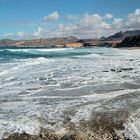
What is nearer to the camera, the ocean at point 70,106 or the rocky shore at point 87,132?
the rocky shore at point 87,132

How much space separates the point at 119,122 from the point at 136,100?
3771 millimetres

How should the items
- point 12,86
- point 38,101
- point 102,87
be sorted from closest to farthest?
1. point 38,101
2. point 102,87
3. point 12,86

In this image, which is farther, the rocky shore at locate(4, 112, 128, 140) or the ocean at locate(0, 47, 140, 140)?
the ocean at locate(0, 47, 140, 140)

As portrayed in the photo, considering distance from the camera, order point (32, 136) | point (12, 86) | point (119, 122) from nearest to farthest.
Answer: point (32, 136) → point (119, 122) → point (12, 86)

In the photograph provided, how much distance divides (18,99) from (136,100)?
19.3 feet

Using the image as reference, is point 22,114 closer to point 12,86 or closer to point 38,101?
point 38,101

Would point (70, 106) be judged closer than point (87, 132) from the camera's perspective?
No

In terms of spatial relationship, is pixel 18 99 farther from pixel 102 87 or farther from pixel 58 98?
pixel 102 87

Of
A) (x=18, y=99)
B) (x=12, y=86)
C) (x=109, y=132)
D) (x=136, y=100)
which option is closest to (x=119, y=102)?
(x=136, y=100)

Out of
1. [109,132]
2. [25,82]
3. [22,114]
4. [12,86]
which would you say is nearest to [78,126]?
[109,132]

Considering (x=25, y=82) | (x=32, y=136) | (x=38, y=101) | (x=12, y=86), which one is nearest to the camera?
Result: (x=32, y=136)

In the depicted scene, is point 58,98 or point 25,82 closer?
point 58,98

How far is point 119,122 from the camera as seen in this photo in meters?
10.5

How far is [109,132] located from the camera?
965cm
